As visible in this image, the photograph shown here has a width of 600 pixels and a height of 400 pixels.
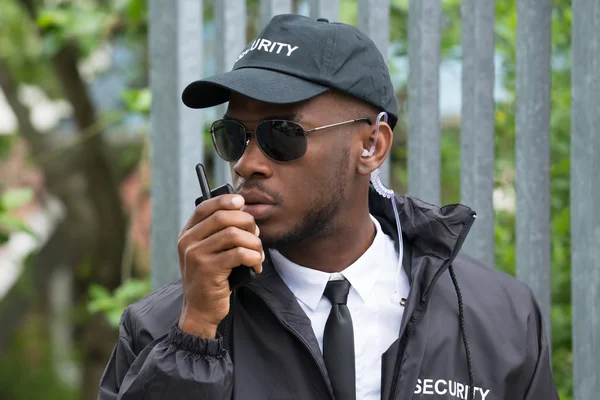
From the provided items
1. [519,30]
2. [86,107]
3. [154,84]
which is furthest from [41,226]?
[519,30]

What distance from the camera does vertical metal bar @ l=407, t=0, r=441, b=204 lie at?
320 cm

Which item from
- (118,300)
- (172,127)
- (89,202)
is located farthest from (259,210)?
(89,202)

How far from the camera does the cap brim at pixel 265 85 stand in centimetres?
235

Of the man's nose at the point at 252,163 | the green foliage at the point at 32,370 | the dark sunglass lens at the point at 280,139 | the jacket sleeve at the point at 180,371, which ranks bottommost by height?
the green foliage at the point at 32,370

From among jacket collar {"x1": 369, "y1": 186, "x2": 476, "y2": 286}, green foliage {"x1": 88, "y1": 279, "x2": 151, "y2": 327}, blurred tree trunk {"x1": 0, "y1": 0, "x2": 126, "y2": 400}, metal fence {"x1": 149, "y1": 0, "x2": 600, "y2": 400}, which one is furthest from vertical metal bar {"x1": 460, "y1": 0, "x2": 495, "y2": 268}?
blurred tree trunk {"x1": 0, "y1": 0, "x2": 126, "y2": 400}

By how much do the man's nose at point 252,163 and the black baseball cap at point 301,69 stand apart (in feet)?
0.47

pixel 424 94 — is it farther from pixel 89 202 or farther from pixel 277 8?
pixel 89 202

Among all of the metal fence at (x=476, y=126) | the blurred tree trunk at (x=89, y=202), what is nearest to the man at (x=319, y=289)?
the metal fence at (x=476, y=126)

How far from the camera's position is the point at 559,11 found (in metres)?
3.84

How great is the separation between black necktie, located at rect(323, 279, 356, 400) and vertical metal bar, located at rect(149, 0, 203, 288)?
1.07m

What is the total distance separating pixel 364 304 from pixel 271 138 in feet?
1.69

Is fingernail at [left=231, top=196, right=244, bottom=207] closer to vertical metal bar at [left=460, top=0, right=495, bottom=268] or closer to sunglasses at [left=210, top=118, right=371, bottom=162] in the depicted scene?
sunglasses at [left=210, top=118, right=371, bottom=162]

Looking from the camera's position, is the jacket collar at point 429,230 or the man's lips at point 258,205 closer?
the man's lips at point 258,205

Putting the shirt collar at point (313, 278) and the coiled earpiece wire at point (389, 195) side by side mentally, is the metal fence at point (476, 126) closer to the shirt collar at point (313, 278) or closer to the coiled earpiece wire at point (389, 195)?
the coiled earpiece wire at point (389, 195)
